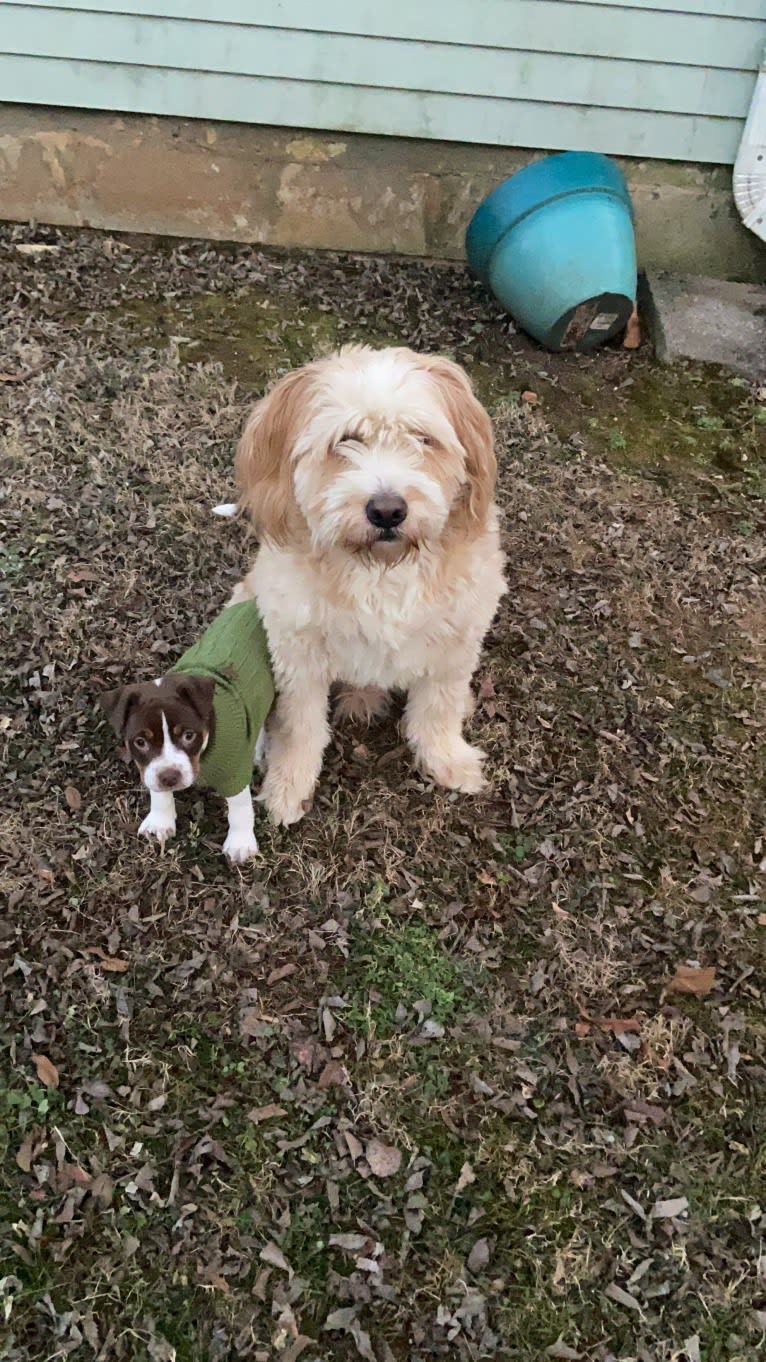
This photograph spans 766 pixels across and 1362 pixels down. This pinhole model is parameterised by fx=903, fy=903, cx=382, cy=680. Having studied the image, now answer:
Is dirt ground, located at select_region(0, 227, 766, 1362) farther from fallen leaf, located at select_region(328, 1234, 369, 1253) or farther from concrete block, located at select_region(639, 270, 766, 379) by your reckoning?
concrete block, located at select_region(639, 270, 766, 379)

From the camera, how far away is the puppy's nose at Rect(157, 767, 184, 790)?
2562 millimetres

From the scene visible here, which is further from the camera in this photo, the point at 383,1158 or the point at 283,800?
the point at 283,800

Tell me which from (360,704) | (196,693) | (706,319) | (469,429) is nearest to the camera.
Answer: (196,693)

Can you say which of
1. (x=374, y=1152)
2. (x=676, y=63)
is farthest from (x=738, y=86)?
(x=374, y=1152)

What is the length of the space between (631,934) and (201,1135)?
1500 mm

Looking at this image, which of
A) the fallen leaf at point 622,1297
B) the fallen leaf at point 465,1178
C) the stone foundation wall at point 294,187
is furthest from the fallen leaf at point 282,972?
the stone foundation wall at point 294,187

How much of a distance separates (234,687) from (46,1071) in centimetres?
124

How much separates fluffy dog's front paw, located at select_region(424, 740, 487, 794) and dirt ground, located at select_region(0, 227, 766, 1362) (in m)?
0.06

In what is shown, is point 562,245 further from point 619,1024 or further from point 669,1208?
point 669,1208

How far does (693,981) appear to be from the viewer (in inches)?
115

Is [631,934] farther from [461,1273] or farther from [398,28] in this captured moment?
[398,28]

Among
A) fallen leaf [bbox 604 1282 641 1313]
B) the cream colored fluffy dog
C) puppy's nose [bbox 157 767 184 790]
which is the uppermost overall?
the cream colored fluffy dog

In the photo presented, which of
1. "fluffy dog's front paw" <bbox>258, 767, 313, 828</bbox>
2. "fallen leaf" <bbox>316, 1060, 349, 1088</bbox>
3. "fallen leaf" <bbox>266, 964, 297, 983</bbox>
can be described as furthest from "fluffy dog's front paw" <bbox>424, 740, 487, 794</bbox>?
"fallen leaf" <bbox>316, 1060, 349, 1088</bbox>

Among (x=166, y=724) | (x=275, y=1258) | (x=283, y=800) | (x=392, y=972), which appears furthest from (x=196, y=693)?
(x=275, y=1258)
